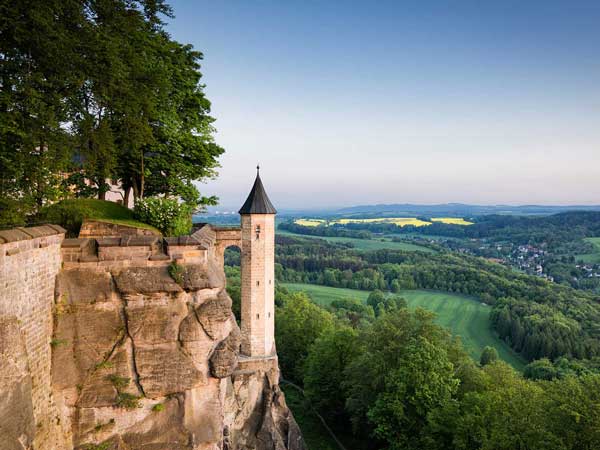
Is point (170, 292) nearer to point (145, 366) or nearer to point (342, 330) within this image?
point (145, 366)

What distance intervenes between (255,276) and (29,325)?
48.0 feet

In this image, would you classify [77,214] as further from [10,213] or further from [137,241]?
[137,241]

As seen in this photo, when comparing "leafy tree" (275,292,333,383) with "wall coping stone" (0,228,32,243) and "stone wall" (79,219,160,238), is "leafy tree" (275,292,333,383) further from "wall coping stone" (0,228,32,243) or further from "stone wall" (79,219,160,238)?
"wall coping stone" (0,228,32,243)

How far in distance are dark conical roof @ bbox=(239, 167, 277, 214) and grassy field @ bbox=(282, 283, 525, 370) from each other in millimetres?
29683

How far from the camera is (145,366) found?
373 inches

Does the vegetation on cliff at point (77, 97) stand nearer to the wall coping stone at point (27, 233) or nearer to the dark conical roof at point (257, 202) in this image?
the wall coping stone at point (27, 233)

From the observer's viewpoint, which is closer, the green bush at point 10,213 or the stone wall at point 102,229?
the green bush at point 10,213

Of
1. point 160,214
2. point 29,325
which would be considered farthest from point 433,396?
point 29,325

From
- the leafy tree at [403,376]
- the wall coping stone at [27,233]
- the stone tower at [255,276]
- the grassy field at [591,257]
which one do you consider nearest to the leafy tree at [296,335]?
the leafy tree at [403,376]

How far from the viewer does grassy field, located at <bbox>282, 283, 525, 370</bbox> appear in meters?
51.8

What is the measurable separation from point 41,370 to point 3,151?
5.52 m

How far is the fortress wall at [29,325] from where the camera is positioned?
709 centimetres

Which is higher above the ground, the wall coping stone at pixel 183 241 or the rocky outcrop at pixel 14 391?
the wall coping stone at pixel 183 241

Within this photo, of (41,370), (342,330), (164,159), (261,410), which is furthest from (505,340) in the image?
(41,370)
